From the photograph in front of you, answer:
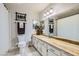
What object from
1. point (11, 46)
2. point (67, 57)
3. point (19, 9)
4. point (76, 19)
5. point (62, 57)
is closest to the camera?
point (67, 57)

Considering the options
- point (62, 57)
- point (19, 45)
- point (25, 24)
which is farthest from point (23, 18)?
point (62, 57)

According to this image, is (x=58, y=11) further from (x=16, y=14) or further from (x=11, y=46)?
(x=11, y=46)

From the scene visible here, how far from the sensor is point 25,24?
10.1 ft

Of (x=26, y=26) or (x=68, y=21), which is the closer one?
(x=68, y=21)

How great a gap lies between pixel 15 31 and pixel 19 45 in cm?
45

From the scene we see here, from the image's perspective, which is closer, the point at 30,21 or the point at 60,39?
the point at 60,39

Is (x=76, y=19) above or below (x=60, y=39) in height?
above

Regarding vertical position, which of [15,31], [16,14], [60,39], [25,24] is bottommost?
[60,39]

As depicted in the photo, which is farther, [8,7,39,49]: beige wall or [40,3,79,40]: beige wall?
[8,7,39,49]: beige wall

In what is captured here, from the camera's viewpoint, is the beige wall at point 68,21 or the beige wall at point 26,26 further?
the beige wall at point 26,26

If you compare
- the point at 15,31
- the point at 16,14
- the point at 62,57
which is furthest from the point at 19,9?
the point at 62,57

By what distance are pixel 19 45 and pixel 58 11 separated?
152 centimetres

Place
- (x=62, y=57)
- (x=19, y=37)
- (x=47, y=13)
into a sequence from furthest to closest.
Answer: (x=47, y=13)
(x=19, y=37)
(x=62, y=57)

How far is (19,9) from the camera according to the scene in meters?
2.82
